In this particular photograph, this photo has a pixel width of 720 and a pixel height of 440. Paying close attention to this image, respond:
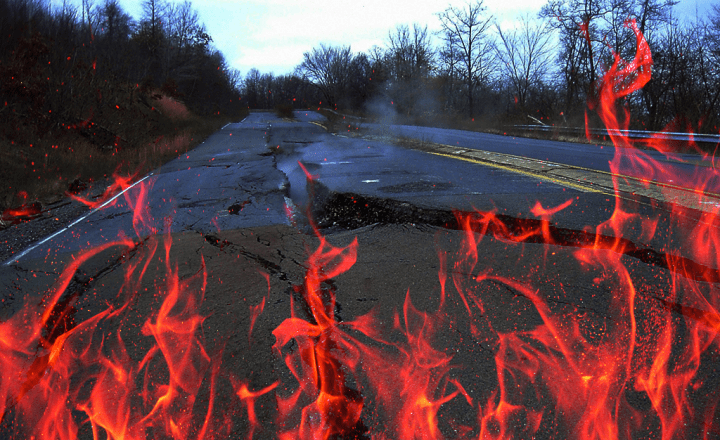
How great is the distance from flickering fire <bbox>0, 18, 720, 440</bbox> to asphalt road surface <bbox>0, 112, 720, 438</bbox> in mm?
13

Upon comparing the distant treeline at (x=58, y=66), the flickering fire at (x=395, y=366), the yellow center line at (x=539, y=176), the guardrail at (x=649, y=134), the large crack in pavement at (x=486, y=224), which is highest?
the distant treeline at (x=58, y=66)

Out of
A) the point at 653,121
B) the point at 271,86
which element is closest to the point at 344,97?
the point at 653,121

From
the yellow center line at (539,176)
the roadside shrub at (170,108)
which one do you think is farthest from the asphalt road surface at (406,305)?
the roadside shrub at (170,108)

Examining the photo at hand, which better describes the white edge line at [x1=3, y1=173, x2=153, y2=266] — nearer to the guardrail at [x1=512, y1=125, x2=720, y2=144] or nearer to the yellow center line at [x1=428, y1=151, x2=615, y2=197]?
the yellow center line at [x1=428, y1=151, x2=615, y2=197]

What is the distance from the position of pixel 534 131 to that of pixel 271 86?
101 metres

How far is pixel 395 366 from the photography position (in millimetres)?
2256

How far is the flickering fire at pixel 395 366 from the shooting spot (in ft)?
6.14

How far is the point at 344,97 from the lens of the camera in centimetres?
5628

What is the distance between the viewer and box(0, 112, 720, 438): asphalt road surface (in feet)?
6.44

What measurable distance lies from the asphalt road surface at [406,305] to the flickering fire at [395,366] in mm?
13

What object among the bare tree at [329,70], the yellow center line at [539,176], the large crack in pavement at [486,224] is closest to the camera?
the large crack in pavement at [486,224]

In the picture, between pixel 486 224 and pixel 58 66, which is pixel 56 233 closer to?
pixel 486 224

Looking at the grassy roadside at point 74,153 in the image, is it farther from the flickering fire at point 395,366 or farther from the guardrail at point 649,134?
the guardrail at point 649,134

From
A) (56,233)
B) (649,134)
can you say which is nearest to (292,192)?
(56,233)
